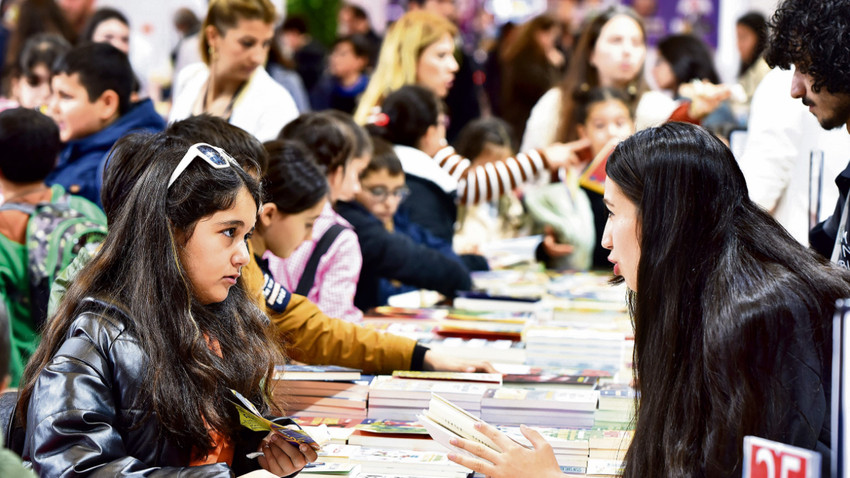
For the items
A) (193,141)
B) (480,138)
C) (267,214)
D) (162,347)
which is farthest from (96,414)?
(480,138)

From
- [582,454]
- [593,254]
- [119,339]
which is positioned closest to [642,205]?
[582,454]

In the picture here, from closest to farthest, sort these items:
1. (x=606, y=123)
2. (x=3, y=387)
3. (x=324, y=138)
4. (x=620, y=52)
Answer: (x=3, y=387)
(x=324, y=138)
(x=606, y=123)
(x=620, y=52)

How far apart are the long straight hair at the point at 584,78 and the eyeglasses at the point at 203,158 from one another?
11.7 ft

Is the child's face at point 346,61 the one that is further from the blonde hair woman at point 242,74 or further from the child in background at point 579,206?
the blonde hair woman at point 242,74

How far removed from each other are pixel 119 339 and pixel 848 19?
1707 millimetres

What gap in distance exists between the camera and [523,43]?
7.65 metres

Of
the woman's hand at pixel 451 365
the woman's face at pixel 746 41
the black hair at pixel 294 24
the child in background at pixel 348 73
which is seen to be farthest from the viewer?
the black hair at pixel 294 24

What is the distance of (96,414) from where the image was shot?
167cm

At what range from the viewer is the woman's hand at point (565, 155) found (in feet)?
16.1

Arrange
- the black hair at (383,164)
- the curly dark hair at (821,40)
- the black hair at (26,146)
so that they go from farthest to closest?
the black hair at (383,164), the black hair at (26,146), the curly dark hair at (821,40)

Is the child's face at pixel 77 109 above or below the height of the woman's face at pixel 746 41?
below

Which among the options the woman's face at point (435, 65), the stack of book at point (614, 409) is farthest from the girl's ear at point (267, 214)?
the woman's face at point (435, 65)

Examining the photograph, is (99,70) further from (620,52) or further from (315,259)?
(620,52)

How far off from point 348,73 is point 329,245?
5083mm
